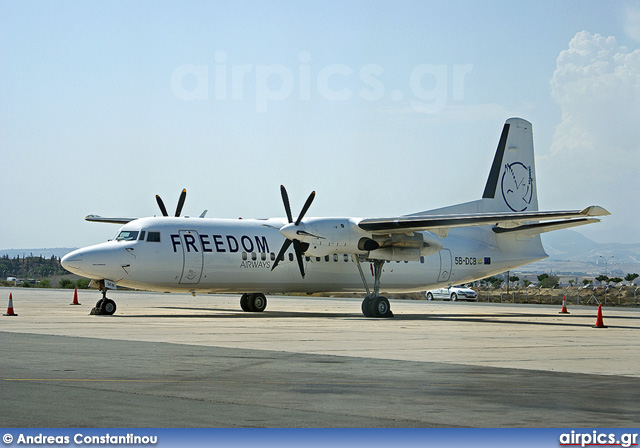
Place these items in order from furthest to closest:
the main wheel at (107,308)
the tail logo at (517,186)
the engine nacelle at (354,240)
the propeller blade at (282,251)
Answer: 1. the tail logo at (517,186)
2. the propeller blade at (282,251)
3. the engine nacelle at (354,240)
4. the main wheel at (107,308)

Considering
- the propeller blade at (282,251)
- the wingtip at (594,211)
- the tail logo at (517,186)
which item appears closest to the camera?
the wingtip at (594,211)

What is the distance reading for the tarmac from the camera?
28.8 ft

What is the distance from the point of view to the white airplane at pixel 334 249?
29.8 metres

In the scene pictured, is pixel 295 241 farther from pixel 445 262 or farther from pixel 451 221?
pixel 445 262

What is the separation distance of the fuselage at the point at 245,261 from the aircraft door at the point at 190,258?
0.12 feet

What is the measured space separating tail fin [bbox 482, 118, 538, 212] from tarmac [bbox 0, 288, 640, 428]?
16.6 m

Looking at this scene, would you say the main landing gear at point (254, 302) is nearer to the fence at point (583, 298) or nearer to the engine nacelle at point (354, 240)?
the engine nacelle at point (354, 240)

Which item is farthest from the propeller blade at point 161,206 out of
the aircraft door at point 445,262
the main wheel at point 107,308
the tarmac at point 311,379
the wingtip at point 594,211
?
the wingtip at point 594,211

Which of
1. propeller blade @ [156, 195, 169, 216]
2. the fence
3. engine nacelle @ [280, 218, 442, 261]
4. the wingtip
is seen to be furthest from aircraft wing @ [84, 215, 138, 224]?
the fence

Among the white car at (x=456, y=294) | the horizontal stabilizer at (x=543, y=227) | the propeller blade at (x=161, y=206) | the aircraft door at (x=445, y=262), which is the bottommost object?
the white car at (x=456, y=294)

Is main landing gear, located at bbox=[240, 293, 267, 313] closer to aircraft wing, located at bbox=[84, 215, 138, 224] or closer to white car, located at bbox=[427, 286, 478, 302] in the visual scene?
aircraft wing, located at bbox=[84, 215, 138, 224]

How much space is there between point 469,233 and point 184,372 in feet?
86.6

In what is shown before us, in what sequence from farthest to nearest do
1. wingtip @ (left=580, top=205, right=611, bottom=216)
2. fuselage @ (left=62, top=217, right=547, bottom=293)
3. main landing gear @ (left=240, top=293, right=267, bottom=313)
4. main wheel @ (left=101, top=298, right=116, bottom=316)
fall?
main landing gear @ (left=240, top=293, right=267, bottom=313)
main wheel @ (left=101, top=298, right=116, bottom=316)
fuselage @ (left=62, top=217, right=547, bottom=293)
wingtip @ (left=580, top=205, right=611, bottom=216)

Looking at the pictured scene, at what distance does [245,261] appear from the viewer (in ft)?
106
